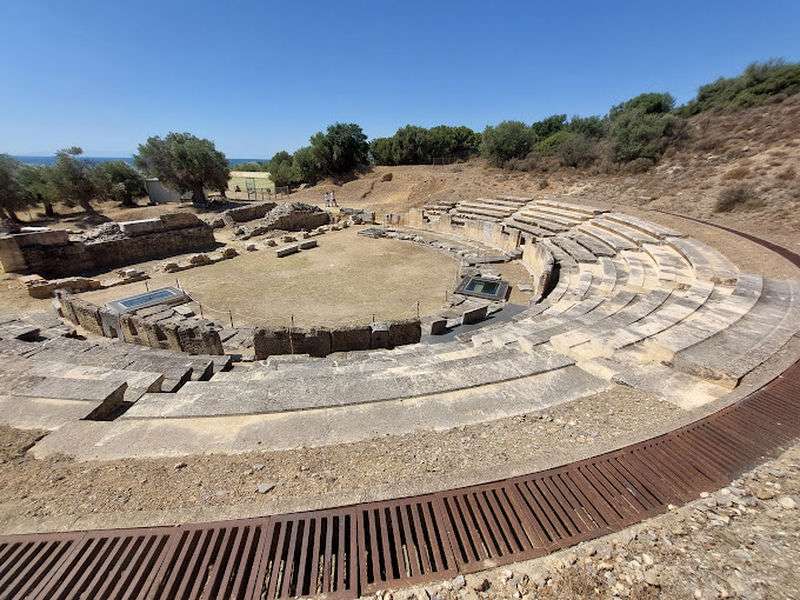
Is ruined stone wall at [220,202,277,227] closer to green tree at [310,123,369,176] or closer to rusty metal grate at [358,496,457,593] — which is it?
green tree at [310,123,369,176]

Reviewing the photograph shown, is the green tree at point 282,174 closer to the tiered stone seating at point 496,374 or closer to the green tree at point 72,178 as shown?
the green tree at point 72,178

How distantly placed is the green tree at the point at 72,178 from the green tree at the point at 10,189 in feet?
7.26

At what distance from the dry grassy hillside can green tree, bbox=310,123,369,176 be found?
9.51 metres

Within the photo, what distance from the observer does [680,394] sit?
17.6ft

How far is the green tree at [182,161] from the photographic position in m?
36.2

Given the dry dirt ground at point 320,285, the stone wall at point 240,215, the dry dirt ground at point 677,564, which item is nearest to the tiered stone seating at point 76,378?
the dry dirt ground at point 320,285

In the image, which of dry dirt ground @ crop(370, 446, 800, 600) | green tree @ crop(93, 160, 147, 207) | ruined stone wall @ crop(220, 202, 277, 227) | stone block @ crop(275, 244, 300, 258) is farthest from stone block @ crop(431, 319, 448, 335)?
green tree @ crop(93, 160, 147, 207)

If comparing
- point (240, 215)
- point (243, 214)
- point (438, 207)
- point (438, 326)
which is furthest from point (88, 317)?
point (438, 207)

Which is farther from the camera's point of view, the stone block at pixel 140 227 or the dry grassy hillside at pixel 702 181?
the stone block at pixel 140 227

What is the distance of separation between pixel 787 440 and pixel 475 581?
430 cm

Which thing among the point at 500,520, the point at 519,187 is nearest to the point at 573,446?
the point at 500,520

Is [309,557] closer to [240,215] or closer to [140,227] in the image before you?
[140,227]

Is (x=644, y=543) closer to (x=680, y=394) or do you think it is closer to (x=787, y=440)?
(x=787, y=440)

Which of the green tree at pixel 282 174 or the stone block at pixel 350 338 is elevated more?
the green tree at pixel 282 174
